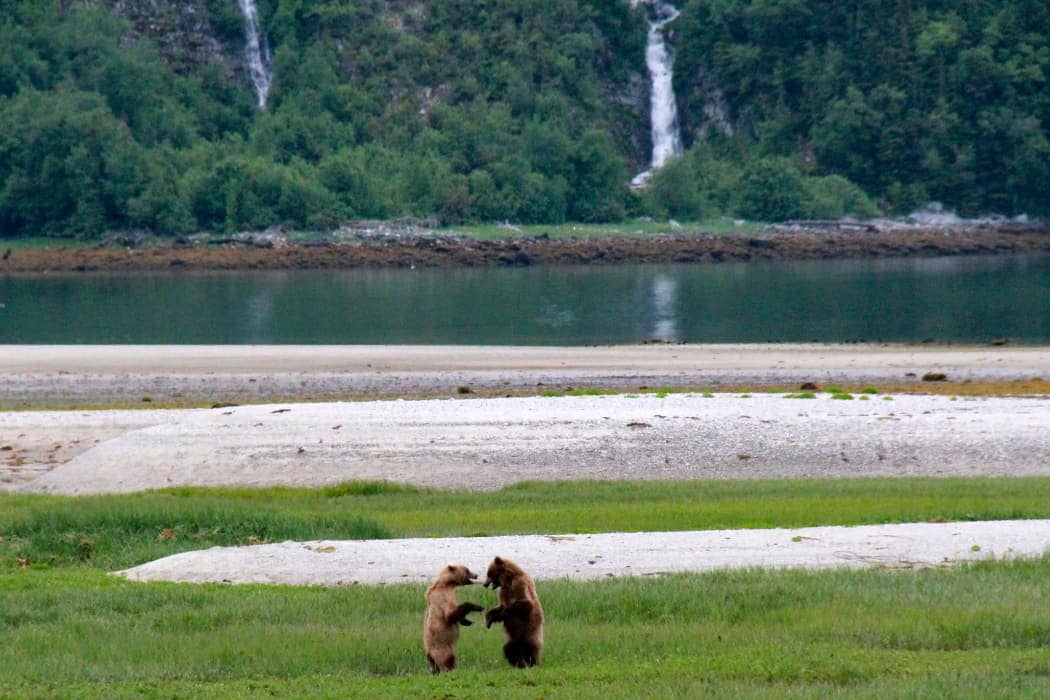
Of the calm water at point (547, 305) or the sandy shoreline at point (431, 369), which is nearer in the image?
the sandy shoreline at point (431, 369)

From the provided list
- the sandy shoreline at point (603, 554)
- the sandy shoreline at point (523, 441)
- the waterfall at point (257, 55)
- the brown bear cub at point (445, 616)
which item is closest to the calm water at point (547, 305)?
the sandy shoreline at point (523, 441)

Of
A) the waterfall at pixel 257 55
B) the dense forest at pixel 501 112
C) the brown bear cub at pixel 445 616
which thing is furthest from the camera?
the waterfall at pixel 257 55

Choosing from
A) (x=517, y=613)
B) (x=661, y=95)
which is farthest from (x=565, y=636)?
(x=661, y=95)

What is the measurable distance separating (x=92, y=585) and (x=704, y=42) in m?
118

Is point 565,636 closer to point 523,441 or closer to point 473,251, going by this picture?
point 523,441

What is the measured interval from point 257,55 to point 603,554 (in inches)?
4522

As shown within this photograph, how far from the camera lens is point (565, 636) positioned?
10.4m

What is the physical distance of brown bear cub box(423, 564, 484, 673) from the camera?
9.12 metres

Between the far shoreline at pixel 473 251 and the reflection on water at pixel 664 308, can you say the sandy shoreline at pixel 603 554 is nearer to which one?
the reflection on water at pixel 664 308

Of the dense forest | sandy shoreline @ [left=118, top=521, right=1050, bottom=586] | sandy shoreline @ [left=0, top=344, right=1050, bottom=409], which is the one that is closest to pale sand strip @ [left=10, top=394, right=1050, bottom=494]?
sandy shoreline @ [left=118, top=521, right=1050, bottom=586]

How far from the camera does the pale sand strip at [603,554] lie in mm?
13109

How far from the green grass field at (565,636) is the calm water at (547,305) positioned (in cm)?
3908

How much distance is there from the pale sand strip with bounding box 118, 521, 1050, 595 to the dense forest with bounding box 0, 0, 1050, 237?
8785 centimetres

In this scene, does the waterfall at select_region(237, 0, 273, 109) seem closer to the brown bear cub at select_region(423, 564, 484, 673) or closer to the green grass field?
the green grass field
